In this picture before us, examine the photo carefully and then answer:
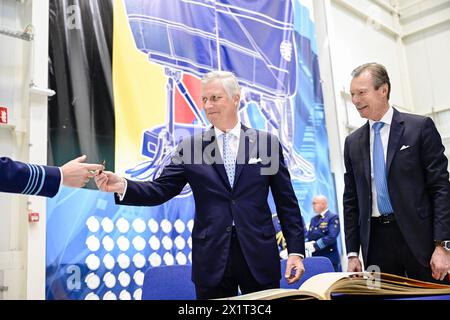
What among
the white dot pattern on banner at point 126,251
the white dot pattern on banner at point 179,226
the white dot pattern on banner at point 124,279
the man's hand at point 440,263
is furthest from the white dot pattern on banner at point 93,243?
the man's hand at point 440,263

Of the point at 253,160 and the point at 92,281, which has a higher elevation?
the point at 253,160

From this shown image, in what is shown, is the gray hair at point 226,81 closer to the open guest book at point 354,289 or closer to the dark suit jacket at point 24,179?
the dark suit jacket at point 24,179

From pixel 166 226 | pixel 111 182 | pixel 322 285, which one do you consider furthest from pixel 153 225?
pixel 322 285

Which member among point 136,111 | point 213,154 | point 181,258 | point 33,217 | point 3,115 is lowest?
point 181,258

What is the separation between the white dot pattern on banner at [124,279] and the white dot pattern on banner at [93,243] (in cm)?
32

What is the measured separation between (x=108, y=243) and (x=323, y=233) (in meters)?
2.69

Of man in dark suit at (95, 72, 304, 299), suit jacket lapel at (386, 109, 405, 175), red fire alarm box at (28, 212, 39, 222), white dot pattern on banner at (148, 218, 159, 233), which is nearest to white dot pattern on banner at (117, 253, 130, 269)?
white dot pattern on banner at (148, 218, 159, 233)

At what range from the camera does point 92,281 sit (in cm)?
325

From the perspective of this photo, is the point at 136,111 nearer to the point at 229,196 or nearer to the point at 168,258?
the point at 168,258

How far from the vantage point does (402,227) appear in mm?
1571

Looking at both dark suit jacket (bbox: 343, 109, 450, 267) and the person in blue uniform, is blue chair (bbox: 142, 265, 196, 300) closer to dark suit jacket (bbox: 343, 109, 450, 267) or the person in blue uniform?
A: dark suit jacket (bbox: 343, 109, 450, 267)

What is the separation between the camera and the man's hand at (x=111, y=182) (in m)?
1.44

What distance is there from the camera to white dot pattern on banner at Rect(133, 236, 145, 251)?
354cm

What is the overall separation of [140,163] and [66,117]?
75 centimetres
